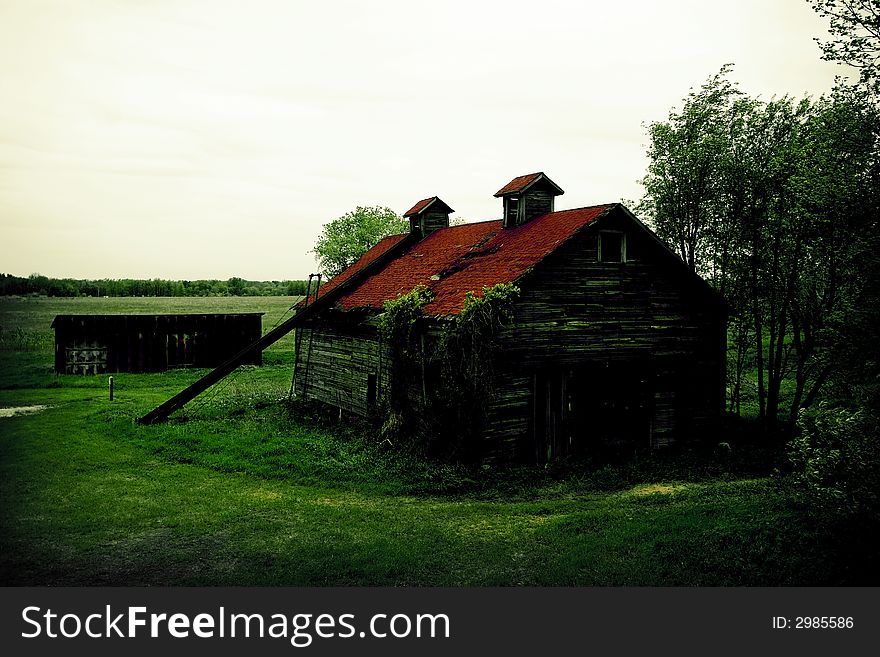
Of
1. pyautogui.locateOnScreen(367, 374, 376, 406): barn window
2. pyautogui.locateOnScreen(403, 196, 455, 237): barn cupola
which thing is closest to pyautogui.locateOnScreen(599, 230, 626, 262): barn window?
pyautogui.locateOnScreen(367, 374, 376, 406): barn window

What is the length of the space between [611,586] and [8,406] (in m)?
27.4

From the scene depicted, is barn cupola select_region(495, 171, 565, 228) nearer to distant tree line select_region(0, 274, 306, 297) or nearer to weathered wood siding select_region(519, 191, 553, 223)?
weathered wood siding select_region(519, 191, 553, 223)

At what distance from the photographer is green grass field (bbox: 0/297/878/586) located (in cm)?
1069

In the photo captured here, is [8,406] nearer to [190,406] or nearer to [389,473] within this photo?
[190,406]

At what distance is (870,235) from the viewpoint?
1177 centimetres

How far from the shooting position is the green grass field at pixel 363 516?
10.7m

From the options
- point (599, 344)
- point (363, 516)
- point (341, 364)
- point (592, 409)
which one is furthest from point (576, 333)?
point (341, 364)

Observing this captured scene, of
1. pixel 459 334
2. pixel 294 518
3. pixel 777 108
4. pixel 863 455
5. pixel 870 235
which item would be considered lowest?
pixel 294 518

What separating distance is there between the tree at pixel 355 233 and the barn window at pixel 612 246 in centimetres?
3670

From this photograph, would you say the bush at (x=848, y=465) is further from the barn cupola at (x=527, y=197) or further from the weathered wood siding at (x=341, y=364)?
the barn cupola at (x=527, y=197)

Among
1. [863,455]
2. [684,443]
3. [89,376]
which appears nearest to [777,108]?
[684,443]

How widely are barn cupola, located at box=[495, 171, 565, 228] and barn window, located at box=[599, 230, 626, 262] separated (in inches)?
183

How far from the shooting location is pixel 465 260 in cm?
2356

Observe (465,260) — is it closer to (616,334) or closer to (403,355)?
(403,355)
